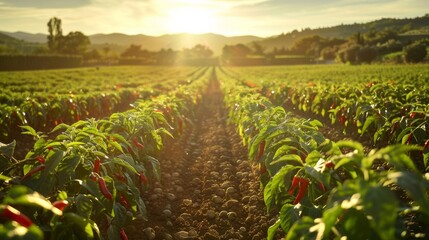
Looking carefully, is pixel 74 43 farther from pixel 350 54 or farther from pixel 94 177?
pixel 94 177

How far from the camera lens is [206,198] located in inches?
233

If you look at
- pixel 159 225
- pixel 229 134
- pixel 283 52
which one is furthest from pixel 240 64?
pixel 159 225

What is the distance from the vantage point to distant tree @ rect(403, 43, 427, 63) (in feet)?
167

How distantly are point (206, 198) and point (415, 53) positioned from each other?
5432 centimetres

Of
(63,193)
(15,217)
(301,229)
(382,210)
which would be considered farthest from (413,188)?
(63,193)

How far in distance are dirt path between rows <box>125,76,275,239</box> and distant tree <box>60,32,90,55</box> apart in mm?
116395

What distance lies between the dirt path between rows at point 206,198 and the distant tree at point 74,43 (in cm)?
11640

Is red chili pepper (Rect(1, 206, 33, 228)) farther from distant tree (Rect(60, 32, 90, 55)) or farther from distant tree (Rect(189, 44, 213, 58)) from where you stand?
distant tree (Rect(189, 44, 213, 58))

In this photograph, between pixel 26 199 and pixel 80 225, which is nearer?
pixel 26 199

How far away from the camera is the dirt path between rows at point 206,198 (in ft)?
15.5

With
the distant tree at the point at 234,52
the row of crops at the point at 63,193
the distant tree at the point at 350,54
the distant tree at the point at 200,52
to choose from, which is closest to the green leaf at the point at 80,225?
the row of crops at the point at 63,193

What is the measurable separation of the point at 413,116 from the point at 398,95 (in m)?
3.92

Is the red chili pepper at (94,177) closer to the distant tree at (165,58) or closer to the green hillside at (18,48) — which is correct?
the green hillside at (18,48)

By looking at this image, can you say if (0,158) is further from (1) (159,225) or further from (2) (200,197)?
(2) (200,197)
